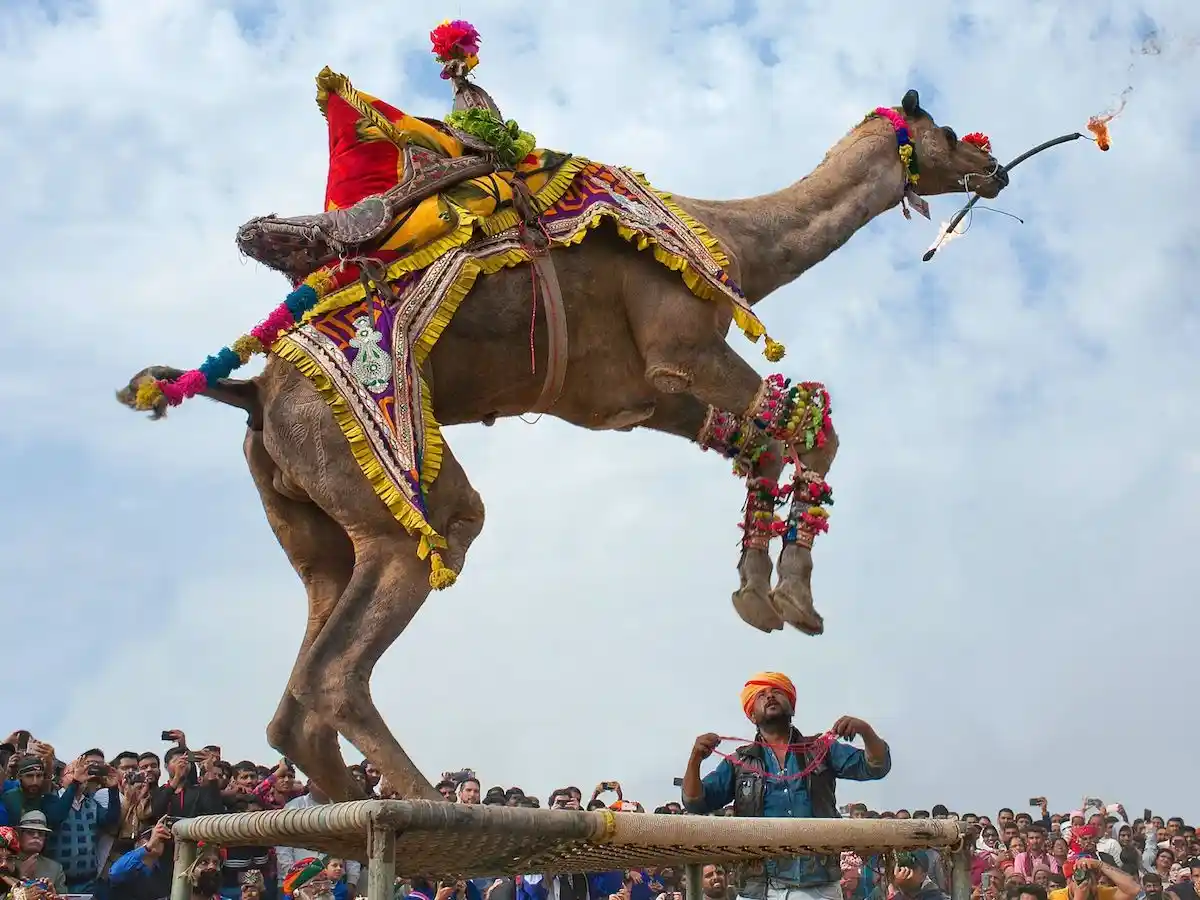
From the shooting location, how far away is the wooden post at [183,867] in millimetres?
5219

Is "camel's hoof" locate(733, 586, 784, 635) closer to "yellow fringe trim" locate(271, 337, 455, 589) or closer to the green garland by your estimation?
"yellow fringe trim" locate(271, 337, 455, 589)

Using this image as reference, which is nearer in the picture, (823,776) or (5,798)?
(823,776)

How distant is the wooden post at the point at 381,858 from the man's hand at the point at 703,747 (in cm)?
321

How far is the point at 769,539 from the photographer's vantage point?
691 centimetres

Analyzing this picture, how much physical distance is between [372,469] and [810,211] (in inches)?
117

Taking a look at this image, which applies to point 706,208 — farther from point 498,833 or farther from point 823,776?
point 498,833

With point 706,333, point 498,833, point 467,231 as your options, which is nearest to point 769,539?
point 706,333

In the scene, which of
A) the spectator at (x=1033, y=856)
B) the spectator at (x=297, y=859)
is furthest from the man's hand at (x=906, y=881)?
the spectator at (x=297, y=859)

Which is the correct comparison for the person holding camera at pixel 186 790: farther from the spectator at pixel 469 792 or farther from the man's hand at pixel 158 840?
the spectator at pixel 469 792

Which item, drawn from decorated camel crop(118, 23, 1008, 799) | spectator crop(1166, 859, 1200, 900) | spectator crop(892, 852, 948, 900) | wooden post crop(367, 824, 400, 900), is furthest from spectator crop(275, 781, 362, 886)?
spectator crop(1166, 859, 1200, 900)

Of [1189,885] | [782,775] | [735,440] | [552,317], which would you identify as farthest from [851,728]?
[1189,885]

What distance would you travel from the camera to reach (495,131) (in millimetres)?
6691

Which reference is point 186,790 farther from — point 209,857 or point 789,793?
point 789,793

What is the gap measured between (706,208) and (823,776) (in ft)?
9.48
